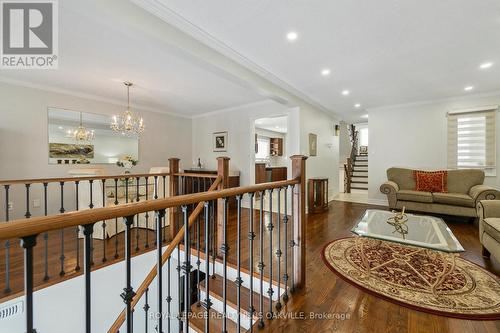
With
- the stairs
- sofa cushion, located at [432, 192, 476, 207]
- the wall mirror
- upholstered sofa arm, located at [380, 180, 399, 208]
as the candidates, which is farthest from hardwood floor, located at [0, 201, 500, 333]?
the stairs

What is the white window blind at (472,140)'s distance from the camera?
416 cm

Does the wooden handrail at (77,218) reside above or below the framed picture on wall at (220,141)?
below

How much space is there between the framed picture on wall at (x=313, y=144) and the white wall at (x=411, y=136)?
5.07 ft

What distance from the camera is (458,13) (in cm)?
200

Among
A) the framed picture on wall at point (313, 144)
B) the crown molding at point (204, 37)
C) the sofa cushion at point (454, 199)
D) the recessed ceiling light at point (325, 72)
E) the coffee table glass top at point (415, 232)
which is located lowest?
the coffee table glass top at point (415, 232)

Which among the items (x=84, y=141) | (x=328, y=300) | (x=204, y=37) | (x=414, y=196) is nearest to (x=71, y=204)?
(x=84, y=141)

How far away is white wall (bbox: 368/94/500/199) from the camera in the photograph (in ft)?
15.0

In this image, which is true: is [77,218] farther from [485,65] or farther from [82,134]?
[485,65]

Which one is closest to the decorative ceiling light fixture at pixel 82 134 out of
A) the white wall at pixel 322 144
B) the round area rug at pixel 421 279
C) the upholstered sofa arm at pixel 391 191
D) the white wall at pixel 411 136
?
the white wall at pixel 322 144

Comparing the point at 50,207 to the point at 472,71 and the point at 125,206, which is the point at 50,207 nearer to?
Result: the point at 125,206

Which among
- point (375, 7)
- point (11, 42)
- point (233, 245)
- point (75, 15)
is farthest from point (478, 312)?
point (11, 42)

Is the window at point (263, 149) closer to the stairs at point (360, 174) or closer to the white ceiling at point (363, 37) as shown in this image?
the stairs at point (360, 174)

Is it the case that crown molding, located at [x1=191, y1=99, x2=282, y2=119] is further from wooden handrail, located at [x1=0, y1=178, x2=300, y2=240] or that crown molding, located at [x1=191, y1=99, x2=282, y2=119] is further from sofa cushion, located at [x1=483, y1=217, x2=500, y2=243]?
wooden handrail, located at [x1=0, y1=178, x2=300, y2=240]

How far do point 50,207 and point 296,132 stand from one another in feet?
15.9
